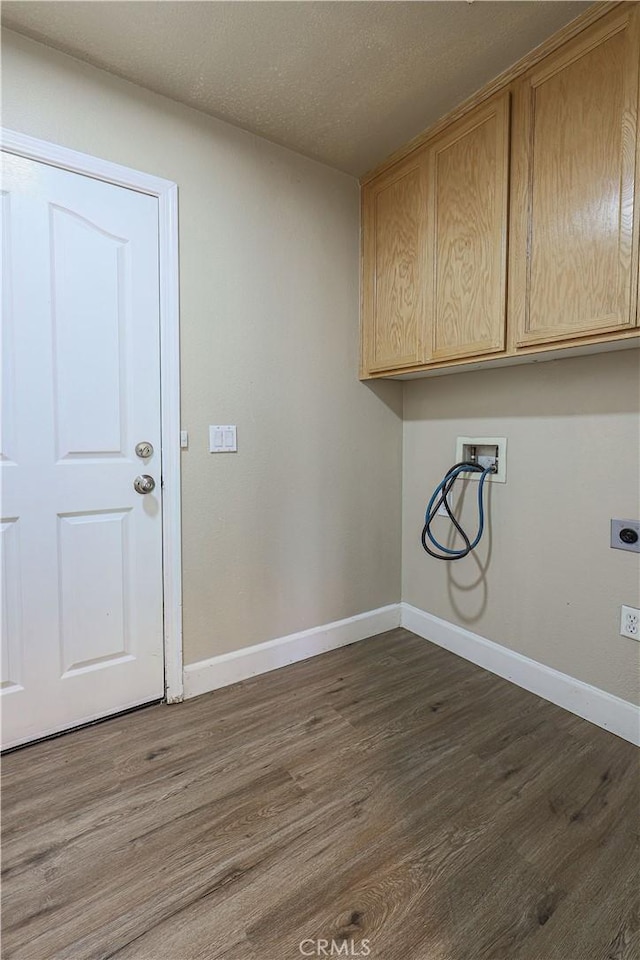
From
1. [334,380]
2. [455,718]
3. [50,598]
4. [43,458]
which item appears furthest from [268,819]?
[334,380]

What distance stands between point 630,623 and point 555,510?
0.49 m

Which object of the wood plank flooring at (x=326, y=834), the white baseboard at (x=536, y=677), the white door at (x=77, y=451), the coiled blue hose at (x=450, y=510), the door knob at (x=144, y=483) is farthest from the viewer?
the coiled blue hose at (x=450, y=510)

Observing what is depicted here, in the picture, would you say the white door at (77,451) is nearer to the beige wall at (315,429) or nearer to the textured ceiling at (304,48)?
the beige wall at (315,429)

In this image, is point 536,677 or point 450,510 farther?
point 450,510

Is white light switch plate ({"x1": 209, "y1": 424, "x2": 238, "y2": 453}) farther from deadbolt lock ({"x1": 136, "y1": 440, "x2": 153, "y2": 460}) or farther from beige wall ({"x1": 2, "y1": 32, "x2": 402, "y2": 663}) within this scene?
deadbolt lock ({"x1": 136, "y1": 440, "x2": 153, "y2": 460})

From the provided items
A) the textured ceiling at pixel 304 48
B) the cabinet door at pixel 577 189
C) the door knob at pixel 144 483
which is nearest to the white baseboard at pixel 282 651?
the door knob at pixel 144 483

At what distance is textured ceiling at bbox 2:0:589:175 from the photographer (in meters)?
1.40

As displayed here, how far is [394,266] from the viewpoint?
7.14 ft

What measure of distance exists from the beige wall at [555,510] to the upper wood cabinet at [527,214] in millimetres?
262

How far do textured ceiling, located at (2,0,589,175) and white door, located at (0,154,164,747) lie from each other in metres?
0.42

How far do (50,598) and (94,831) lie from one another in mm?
764

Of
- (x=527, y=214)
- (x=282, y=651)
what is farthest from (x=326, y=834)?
(x=527, y=214)

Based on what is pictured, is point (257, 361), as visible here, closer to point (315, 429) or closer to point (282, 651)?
point (315, 429)

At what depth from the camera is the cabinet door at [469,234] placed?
1.70m
